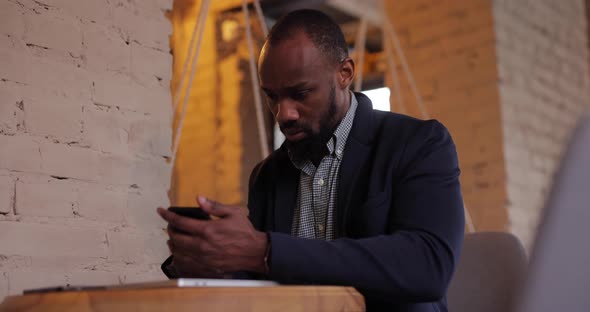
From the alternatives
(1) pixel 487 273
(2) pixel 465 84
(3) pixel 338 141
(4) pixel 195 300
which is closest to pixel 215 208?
(4) pixel 195 300

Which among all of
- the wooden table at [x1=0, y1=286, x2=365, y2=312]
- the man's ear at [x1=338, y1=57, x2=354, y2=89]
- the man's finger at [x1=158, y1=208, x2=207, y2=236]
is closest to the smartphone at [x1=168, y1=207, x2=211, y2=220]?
the man's finger at [x1=158, y1=208, x2=207, y2=236]

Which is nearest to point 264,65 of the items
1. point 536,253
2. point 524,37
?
point 536,253

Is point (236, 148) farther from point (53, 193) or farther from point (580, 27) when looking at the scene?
point (53, 193)

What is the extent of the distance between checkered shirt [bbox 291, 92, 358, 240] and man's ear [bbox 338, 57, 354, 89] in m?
0.07

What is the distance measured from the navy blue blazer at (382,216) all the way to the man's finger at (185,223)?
0.10 m

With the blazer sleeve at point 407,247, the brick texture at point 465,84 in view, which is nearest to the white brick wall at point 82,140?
the blazer sleeve at point 407,247

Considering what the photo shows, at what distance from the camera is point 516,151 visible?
3352mm

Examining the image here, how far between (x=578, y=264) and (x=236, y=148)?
11.1 feet

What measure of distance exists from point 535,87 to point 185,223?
2820mm

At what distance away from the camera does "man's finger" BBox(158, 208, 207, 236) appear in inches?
41.7

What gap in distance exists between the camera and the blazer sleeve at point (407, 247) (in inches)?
41.6

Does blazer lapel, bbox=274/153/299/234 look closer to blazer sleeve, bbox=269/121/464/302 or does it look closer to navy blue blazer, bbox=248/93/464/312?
navy blue blazer, bbox=248/93/464/312

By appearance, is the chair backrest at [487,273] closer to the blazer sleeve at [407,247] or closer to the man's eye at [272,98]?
the blazer sleeve at [407,247]

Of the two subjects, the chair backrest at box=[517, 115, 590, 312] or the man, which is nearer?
the chair backrest at box=[517, 115, 590, 312]
